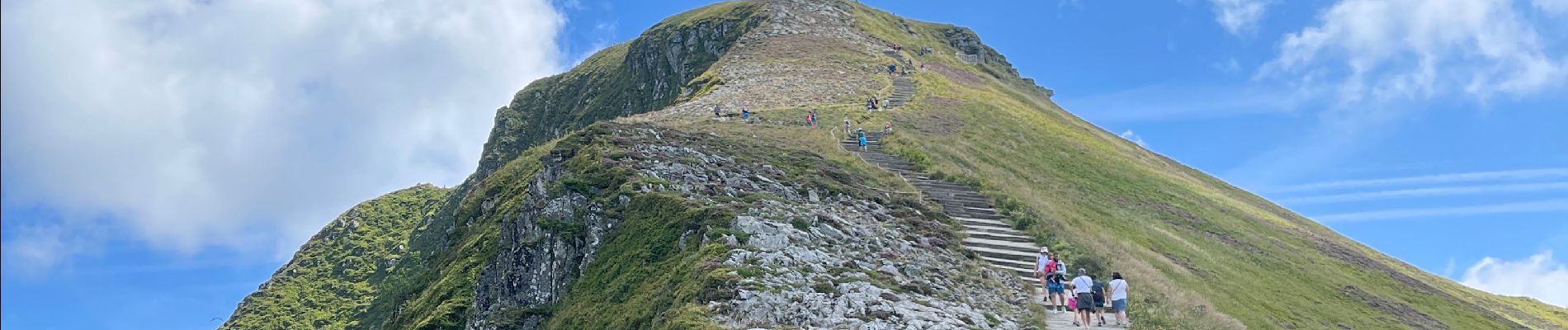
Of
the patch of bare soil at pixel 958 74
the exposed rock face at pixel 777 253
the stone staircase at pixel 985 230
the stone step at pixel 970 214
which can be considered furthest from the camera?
the patch of bare soil at pixel 958 74

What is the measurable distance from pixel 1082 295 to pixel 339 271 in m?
87.7

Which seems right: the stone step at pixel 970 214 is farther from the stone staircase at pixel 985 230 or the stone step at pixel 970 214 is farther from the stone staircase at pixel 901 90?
the stone staircase at pixel 901 90

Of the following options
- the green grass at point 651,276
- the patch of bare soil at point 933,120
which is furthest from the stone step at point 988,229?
the patch of bare soil at point 933,120

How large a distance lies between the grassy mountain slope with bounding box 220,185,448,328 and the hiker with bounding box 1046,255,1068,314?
68159 millimetres

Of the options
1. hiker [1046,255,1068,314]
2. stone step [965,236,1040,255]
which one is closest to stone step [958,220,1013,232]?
stone step [965,236,1040,255]

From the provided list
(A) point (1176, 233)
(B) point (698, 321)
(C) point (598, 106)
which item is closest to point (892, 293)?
(B) point (698, 321)

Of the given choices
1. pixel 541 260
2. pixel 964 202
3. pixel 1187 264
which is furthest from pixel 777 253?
pixel 1187 264

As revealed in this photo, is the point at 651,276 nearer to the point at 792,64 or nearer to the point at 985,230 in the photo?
the point at 985,230

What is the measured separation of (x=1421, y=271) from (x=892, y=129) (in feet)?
142

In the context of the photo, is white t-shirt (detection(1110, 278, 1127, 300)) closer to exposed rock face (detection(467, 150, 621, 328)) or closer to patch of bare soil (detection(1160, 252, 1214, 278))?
exposed rock face (detection(467, 150, 621, 328))

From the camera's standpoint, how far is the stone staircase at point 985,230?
2925 cm

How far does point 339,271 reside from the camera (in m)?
97.2

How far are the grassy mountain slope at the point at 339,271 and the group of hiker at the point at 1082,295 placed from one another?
67901 mm

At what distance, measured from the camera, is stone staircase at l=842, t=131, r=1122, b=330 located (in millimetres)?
29250
